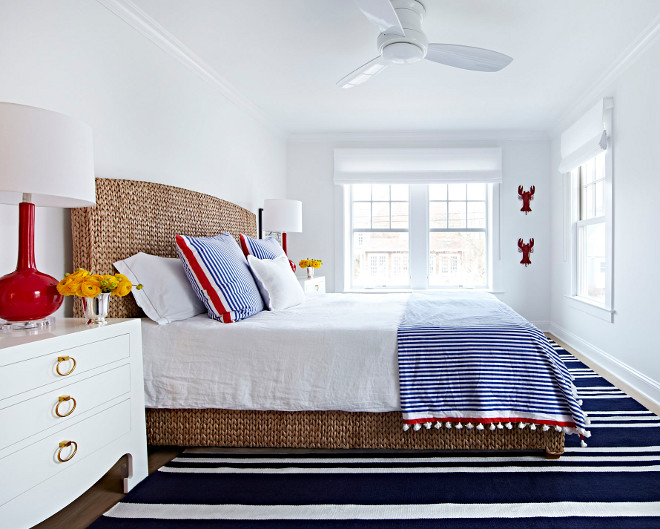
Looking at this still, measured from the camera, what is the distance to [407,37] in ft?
8.31

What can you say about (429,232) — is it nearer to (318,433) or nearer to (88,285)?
(318,433)

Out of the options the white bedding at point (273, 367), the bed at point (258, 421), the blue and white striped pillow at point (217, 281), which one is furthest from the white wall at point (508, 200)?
the white bedding at point (273, 367)

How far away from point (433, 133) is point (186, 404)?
4251mm

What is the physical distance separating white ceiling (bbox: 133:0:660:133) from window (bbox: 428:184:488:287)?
3.22ft

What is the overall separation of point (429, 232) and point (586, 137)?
1967 mm

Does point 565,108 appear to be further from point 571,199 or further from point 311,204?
point 311,204

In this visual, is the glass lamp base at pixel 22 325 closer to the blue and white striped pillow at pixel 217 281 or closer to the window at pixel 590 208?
the blue and white striped pillow at pixel 217 281

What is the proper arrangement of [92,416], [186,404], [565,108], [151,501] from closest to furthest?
[92,416] < [151,501] < [186,404] < [565,108]

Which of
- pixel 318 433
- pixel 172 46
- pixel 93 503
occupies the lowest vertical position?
pixel 93 503

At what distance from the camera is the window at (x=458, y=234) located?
5484mm

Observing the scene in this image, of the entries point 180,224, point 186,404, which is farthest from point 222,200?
point 186,404

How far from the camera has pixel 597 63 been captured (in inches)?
132

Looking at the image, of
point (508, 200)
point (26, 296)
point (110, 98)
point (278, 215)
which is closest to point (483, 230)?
point (508, 200)

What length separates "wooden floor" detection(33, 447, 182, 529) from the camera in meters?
1.65
